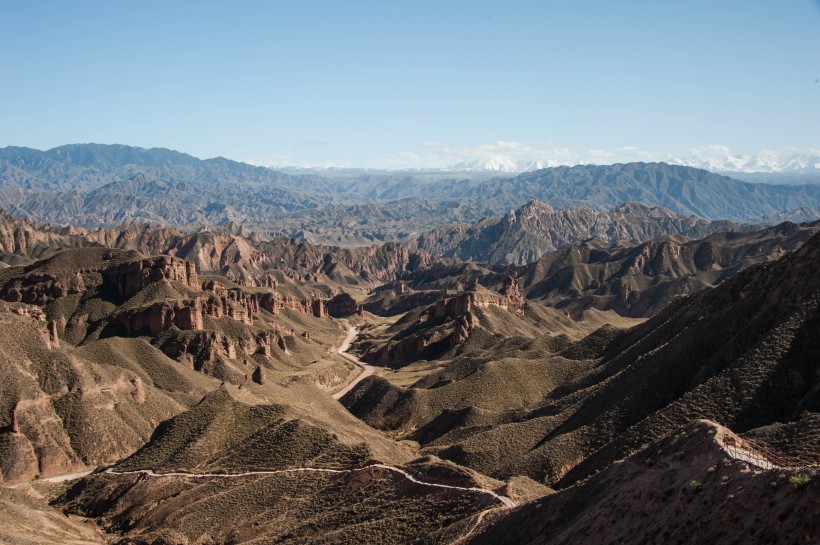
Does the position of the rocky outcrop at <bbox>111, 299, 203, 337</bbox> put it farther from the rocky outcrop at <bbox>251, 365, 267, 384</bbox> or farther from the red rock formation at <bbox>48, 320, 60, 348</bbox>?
the rocky outcrop at <bbox>251, 365, 267, 384</bbox>

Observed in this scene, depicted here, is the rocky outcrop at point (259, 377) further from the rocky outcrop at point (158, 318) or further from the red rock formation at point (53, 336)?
the red rock formation at point (53, 336)

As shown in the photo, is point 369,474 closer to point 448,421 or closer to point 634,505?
point 634,505

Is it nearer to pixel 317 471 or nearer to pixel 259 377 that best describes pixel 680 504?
pixel 317 471

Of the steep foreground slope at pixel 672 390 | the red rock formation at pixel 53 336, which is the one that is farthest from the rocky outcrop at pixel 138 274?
the steep foreground slope at pixel 672 390

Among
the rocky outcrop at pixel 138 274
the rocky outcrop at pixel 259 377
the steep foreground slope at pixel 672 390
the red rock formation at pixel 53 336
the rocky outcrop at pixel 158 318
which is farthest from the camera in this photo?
the rocky outcrop at pixel 138 274

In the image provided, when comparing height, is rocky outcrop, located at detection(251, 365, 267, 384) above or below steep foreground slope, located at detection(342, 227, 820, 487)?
below

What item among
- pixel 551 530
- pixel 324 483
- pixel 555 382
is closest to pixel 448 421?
pixel 555 382

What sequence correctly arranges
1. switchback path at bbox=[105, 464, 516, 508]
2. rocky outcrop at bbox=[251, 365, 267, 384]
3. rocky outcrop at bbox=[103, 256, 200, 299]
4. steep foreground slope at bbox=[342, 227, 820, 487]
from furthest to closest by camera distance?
rocky outcrop at bbox=[103, 256, 200, 299] < rocky outcrop at bbox=[251, 365, 267, 384] < steep foreground slope at bbox=[342, 227, 820, 487] < switchback path at bbox=[105, 464, 516, 508]

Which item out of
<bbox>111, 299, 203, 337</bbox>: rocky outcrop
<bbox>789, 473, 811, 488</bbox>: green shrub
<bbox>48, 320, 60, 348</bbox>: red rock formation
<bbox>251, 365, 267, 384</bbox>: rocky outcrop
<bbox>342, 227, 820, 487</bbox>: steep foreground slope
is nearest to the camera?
<bbox>789, 473, 811, 488</bbox>: green shrub

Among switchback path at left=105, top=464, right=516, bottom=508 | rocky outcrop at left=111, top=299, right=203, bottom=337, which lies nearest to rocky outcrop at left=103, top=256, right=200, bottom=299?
rocky outcrop at left=111, top=299, right=203, bottom=337

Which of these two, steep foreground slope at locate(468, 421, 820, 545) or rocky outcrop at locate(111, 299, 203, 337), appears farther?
rocky outcrop at locate(111, 299, 203, 337)

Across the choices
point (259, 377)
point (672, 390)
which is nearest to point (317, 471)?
point (672, 390)
